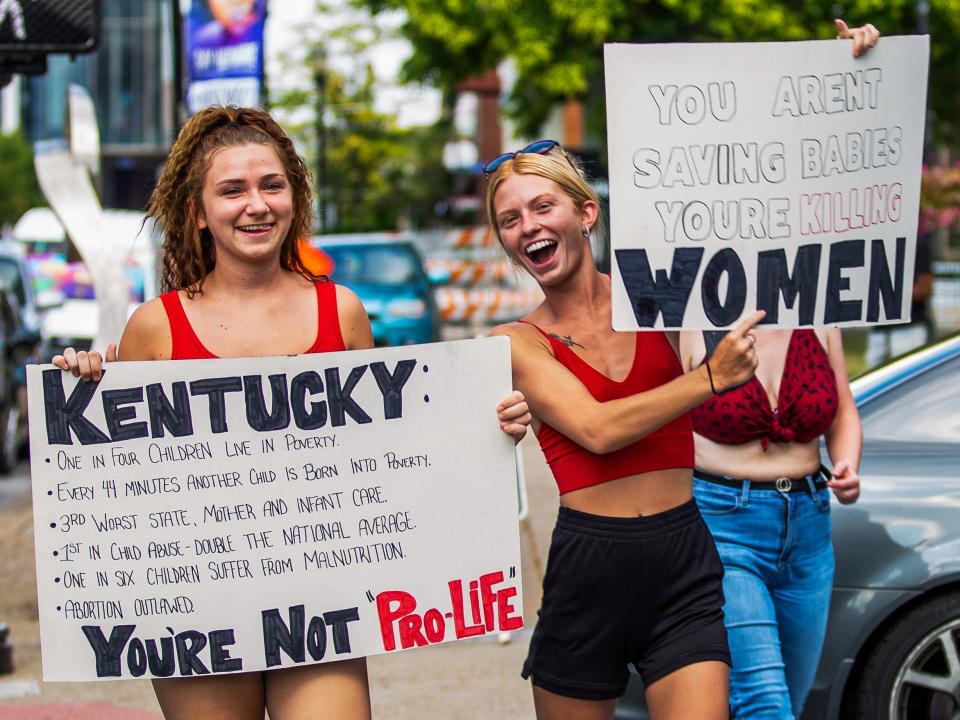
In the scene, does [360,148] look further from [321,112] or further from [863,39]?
[863,39]

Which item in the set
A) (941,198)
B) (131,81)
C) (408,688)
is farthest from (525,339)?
(131,81)

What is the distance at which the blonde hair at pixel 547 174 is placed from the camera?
343 centimetres

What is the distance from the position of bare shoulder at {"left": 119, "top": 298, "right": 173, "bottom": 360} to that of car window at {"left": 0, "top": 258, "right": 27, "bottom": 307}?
11.2 m

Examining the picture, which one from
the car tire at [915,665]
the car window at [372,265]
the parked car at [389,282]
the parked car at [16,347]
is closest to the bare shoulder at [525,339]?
the car tire at [915,665]

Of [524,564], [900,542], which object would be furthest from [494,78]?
[900,542]

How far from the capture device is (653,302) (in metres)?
3.28

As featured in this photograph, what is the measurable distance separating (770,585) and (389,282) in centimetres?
1499

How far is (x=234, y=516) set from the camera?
3.24 m

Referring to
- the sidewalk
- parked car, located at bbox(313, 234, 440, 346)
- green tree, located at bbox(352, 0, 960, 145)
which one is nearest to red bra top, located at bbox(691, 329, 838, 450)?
the sidewalk

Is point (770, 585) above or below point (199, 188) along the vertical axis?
below

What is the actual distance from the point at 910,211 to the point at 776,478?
28.5 inches

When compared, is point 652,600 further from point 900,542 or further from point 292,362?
point 900,542

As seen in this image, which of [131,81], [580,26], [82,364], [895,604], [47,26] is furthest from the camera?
[131,81]

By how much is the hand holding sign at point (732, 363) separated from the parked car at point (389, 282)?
15.0 m
